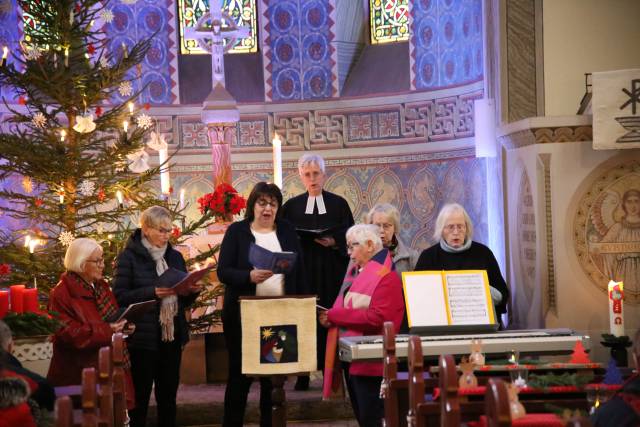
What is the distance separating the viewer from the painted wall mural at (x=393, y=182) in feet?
36.2

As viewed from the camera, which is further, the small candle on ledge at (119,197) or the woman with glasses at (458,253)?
the small candle on ledge at (119,197)

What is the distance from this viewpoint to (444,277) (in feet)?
18.7

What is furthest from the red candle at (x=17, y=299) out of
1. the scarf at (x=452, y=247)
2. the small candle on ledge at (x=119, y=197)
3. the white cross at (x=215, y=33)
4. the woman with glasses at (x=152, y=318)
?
the white cross at (x=215, y=33)

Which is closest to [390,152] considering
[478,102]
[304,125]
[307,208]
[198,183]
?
[304,125]

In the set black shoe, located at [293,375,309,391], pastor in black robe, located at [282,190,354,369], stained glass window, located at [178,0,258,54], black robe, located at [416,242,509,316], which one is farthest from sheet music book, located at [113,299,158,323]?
stained glass window, located at [178,0,258,54]

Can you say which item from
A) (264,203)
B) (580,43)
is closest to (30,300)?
(264,203)

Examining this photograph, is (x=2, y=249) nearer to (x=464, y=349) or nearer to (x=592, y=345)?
(x=464, y=349)

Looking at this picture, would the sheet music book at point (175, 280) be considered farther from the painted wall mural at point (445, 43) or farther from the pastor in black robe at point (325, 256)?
the painted wall mural at point (445, 43)

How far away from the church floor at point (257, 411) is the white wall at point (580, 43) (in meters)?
2.83

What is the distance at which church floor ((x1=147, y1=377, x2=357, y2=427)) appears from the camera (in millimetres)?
6957

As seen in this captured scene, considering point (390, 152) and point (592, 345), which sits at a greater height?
point (390, 152)

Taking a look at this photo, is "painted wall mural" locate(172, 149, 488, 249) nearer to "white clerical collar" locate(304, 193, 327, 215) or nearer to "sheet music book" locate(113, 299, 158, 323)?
"white clerical collar" locate(304, 193, 327, 215)

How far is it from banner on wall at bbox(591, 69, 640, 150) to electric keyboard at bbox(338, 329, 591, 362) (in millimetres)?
1557

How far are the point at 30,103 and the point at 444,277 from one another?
122 inches
